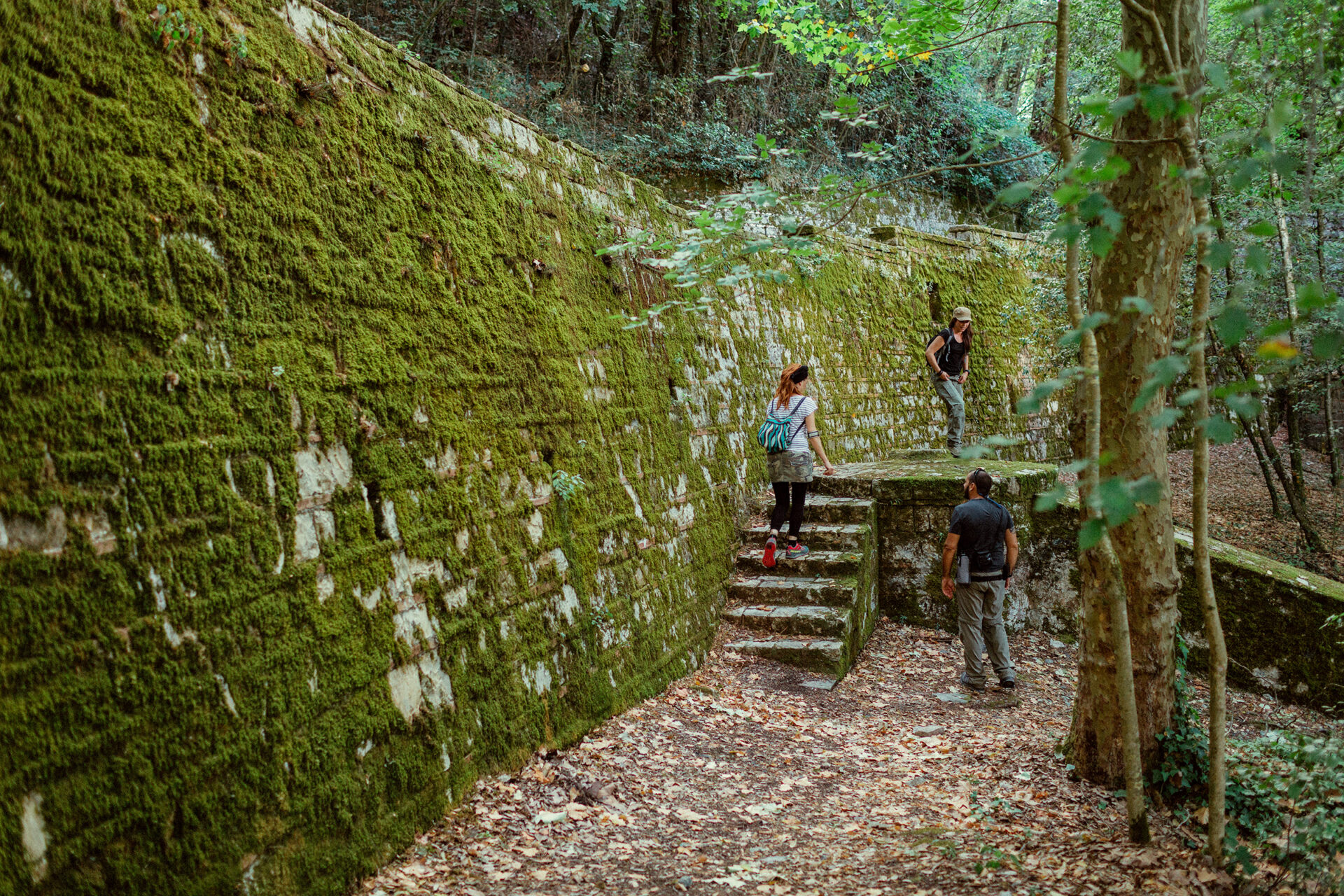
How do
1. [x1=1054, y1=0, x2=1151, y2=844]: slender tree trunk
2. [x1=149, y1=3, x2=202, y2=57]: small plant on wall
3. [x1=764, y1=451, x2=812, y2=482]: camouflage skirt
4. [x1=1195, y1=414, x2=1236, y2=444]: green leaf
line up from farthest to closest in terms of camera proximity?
[x1=764, y1=451, x2=812, y2=482]: camouflage skirt
[x1=1054, y1=0, x2=1151, y2=844]: slender tree trunk
[x1=149, y1=3, x2=202, y2=57]: small plant on wall
[x1=1195, y1=414, x2=1236, y2=444]: green leaf

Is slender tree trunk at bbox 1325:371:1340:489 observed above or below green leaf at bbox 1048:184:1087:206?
below

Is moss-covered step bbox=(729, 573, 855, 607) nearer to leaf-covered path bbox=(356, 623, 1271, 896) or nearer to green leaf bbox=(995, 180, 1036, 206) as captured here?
leaf-covered path bbox=(356, 623, 1271, 896)

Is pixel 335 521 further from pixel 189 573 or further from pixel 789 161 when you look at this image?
pixel 789 161

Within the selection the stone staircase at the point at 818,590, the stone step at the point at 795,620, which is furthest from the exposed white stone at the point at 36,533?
the stone step at the point at 795,620

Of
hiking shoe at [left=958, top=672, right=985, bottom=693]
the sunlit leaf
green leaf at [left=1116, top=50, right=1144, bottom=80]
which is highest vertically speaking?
green leaf at [left=1116, top=50, right=1144, bottom=80]

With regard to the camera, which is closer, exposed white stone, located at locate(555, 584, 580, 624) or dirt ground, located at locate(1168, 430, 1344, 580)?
exposed white stone, located at locate(555, 584, 580, 624)

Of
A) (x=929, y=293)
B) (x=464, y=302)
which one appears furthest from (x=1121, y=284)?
(x=929, y=293)

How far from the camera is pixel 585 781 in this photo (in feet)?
13.9

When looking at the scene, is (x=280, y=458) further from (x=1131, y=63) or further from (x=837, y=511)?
(x=837, y=511)

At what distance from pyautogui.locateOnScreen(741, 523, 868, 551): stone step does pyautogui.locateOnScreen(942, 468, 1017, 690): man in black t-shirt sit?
3.57ft

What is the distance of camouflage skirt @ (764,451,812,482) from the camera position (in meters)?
7.21

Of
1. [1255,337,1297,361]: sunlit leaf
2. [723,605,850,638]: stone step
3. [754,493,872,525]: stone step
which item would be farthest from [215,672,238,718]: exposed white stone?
[754,493,872,525]: stone step

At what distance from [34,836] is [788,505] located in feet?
20.1

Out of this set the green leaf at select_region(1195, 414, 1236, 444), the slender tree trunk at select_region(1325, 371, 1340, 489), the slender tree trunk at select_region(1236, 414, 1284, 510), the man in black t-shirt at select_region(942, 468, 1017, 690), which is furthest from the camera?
the slender tree trunk at select_region(1236, 414, 1284, 510)
